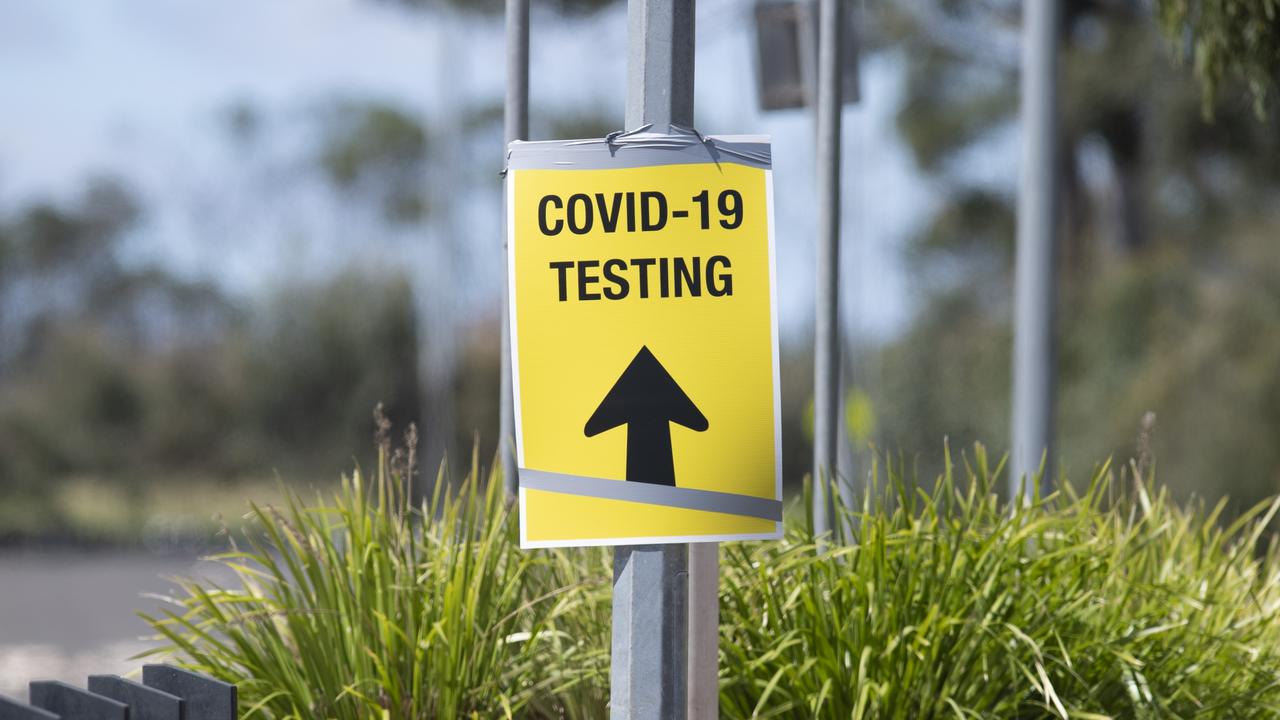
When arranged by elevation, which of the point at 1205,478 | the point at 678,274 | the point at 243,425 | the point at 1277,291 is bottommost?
the point at 243,425

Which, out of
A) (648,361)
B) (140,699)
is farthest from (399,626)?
(648,361)

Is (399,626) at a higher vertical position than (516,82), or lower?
lower

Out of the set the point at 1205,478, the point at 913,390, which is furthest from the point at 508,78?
the point at 913,390

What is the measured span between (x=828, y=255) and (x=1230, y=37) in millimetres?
1917

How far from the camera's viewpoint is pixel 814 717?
11.6ft

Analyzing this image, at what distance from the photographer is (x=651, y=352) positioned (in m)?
2.96

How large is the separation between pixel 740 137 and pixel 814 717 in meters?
1.47

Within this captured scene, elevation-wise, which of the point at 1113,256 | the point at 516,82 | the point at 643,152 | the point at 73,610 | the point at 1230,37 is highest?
the point at 1230,37

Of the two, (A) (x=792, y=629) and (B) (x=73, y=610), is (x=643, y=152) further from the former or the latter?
(B) (x=73, y=610)

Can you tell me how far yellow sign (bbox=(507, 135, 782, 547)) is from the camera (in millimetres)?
2951

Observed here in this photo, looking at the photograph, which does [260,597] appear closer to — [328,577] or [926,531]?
[328,577]

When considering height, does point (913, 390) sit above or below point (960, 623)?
below

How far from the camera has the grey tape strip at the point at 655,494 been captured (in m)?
2.95

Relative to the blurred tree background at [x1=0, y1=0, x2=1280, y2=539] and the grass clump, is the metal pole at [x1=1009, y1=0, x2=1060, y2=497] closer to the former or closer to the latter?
the grass clump
